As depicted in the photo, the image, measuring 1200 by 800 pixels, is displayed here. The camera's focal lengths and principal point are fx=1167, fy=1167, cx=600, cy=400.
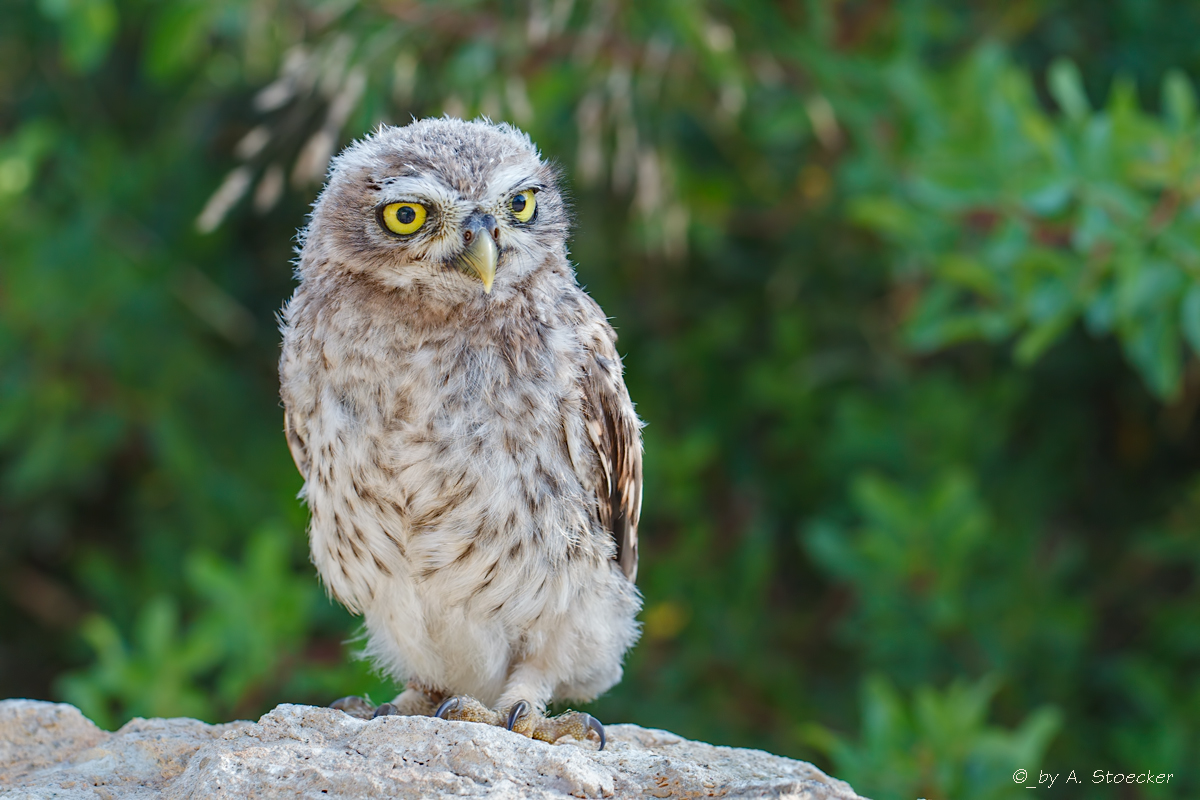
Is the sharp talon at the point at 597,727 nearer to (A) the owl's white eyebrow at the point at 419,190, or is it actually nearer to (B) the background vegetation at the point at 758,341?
(A) the owl's white eyebrow at the point at 419,190

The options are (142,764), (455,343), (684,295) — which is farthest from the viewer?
(684,295)

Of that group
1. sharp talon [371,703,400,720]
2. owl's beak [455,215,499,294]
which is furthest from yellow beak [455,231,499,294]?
sharp talon [371,703,400,720]

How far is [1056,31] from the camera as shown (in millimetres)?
4395

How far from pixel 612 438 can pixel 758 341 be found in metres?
2.37

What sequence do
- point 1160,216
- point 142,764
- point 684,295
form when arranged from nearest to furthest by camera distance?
point 142,764, point 1160,216, point 684,295

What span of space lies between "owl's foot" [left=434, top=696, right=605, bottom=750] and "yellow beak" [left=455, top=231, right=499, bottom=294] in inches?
35.2

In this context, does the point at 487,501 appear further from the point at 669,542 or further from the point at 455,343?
the point at 669,542

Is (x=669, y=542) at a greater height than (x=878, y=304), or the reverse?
(x=878, y=304)

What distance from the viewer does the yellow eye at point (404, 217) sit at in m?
2.44

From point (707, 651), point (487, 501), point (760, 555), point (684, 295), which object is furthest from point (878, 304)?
point (487, 501)

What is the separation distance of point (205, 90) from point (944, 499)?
3290 millimetres

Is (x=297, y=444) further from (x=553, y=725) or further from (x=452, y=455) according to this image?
(x=553, y=725)

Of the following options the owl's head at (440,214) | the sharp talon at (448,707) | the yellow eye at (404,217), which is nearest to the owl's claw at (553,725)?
the sharp talon at (448,707)

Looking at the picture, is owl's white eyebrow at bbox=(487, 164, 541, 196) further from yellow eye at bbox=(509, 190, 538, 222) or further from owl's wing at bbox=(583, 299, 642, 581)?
owl's wing at bbox=(583, 299, 642, 581)
